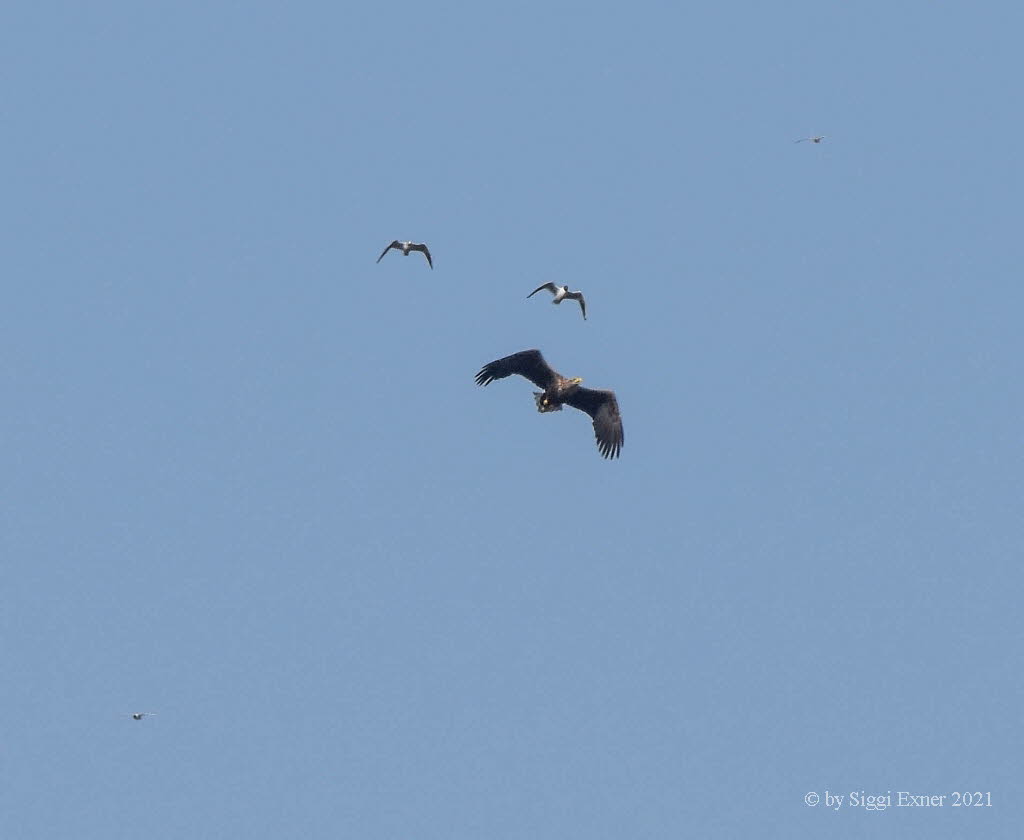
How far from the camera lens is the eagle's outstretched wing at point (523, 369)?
6144cm

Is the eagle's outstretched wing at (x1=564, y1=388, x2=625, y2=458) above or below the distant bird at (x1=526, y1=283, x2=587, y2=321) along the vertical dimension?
below

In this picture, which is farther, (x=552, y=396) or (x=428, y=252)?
(x=428, y=252)

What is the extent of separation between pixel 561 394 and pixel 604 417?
64.3 inches

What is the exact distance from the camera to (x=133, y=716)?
2569 inches

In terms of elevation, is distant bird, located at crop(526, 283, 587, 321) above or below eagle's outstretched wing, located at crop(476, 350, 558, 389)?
above

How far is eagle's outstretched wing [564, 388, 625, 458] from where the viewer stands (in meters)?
61.9

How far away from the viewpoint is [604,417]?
6206 centimetres

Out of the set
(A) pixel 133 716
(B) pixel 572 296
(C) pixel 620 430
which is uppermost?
(B) pixel 572 296

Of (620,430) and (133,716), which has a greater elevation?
(620,430)

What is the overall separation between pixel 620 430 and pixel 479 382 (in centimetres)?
445

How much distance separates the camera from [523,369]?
203 ft

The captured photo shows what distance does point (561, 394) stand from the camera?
201 ft

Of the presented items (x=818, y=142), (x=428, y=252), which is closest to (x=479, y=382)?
(x=428, y=252)

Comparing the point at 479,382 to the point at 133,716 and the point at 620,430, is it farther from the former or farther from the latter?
the point at 133,716
